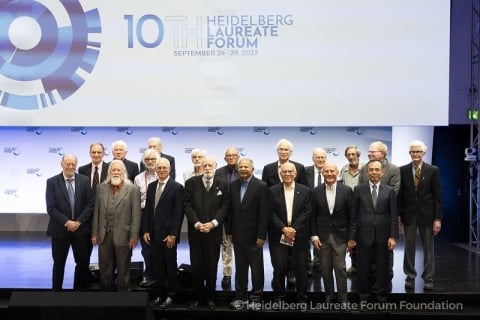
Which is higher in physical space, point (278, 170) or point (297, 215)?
point (278, 170)

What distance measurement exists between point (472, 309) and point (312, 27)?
163 inches

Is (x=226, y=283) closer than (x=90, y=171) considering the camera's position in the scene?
Yes

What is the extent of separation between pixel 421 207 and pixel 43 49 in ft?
18.2

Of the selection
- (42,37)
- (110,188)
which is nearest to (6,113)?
(42,37)

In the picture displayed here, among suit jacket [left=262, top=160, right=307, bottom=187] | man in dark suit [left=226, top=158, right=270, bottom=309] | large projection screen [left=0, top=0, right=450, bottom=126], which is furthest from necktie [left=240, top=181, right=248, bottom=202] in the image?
large projection screen [left=0, top=0, right=450, bottom=126]

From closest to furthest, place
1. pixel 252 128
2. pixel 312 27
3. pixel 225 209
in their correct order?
pixel 225 209, pixel 312 27, pixel 252 128

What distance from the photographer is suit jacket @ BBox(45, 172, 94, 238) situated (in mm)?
5109

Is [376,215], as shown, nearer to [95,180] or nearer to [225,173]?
[225,173]

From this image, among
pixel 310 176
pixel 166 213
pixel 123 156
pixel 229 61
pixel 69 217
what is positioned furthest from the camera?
pixel 229 61

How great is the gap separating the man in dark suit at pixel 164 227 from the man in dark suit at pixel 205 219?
125mm

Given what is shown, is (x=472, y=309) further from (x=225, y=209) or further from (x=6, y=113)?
(x=6, y=113)

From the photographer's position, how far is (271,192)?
5086mm

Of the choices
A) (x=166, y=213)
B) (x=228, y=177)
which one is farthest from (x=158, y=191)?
(x=228, y=177)

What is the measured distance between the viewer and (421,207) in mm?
5348
